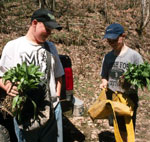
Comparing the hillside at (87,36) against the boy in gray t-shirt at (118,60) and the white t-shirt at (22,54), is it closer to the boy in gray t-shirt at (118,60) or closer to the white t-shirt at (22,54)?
the boy in gray t-shirt at (118,60)

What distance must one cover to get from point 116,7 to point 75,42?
6.71m

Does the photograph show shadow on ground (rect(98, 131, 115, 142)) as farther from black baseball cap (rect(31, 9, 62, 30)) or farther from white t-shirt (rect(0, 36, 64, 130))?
black baseball cap (rect(31, 9, 62, 30))

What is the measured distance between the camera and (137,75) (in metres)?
3.55

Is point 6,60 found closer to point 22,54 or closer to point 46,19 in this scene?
point 22,54

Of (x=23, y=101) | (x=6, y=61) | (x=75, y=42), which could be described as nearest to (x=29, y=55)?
(x=6, y=61)

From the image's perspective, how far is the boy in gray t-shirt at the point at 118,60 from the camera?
3645 mm

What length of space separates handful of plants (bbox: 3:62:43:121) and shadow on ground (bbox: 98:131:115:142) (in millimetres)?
2860

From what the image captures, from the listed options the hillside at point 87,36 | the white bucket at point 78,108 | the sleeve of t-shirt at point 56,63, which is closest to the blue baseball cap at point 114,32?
the sleeve of t-shirt at point 56,63

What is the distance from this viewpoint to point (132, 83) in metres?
3.55

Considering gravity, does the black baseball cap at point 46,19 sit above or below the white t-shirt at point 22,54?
above

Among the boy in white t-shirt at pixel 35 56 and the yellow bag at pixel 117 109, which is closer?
the boy in white t-shirt at pixel 35 56

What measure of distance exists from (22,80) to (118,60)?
1794 millimetres

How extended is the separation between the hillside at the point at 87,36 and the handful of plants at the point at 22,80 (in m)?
2.71

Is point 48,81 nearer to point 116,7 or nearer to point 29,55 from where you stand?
point 29,55
